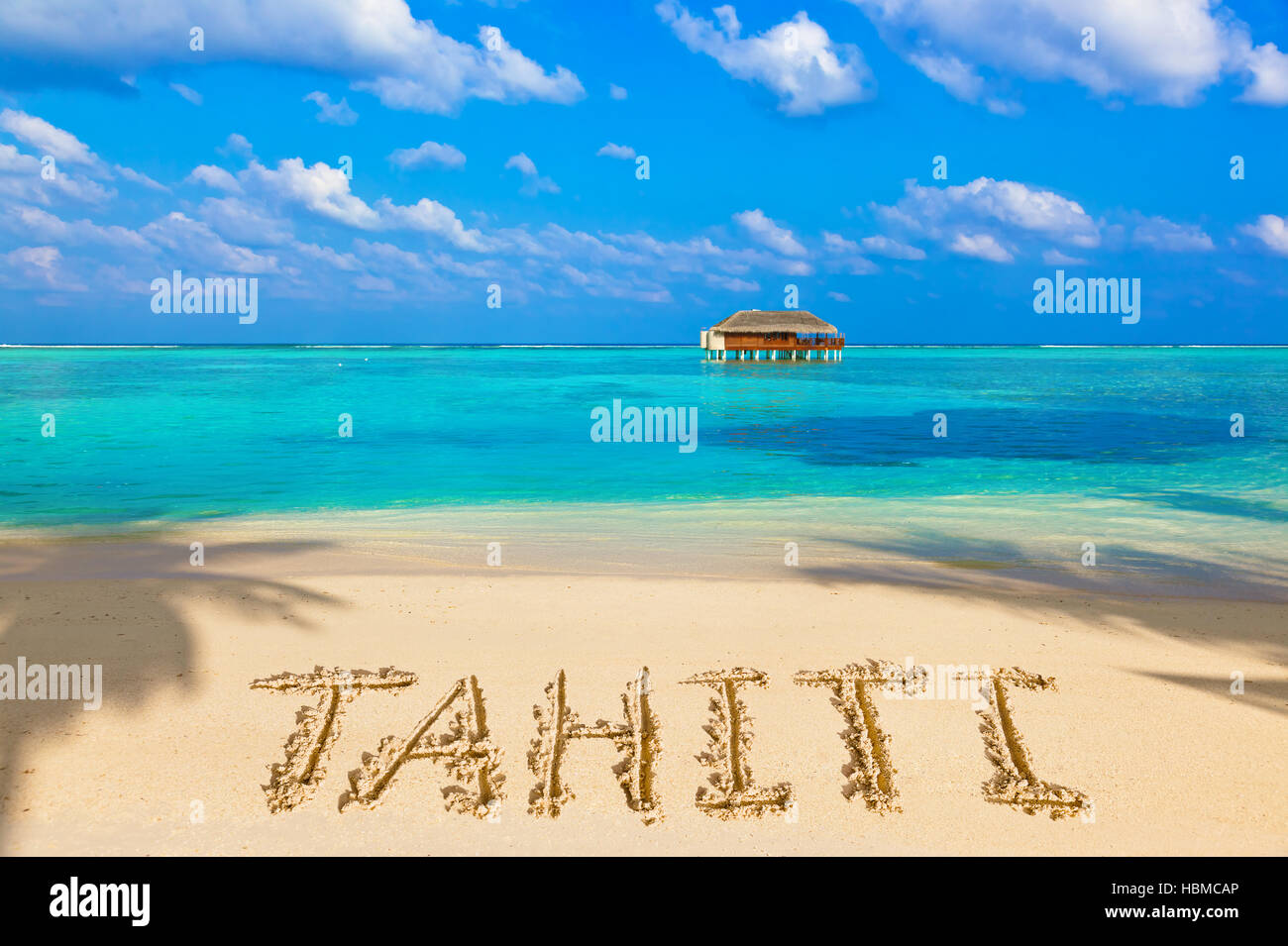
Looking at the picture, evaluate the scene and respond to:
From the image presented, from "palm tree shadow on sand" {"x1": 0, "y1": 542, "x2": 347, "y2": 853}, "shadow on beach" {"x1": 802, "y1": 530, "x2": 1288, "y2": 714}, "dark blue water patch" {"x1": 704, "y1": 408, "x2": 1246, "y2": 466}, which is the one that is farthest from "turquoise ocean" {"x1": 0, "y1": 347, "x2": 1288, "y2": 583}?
"palm tree shadow on sand" {"x1": 0, "y1": 542, "x2": 347, "y2": 853}

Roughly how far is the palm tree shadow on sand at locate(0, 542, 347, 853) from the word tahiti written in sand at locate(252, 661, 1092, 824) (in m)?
0.95

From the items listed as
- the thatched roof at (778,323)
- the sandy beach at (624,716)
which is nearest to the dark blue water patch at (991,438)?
the sandy beach at (624,716)

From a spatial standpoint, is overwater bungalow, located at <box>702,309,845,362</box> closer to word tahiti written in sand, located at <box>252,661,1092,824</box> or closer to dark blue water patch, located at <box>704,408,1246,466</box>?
dark blue water patch, located at <box>704,408,1246,466</box>

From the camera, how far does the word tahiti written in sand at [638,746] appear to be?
3.92 m

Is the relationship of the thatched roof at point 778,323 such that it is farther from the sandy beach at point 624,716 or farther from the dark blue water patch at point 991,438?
the sandy beach at point 624,716

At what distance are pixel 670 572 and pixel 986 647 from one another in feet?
12.3

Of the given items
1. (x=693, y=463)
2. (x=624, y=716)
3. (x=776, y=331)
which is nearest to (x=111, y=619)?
(x=624, y=716)

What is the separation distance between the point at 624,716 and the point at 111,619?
14.2ft

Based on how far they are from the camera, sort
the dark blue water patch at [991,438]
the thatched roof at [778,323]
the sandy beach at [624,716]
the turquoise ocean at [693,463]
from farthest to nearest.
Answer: the thatched roof at [778,323]
the dark blue water patch at [991,438]
the turquoise ocean at [693,463]
the sandy beach at [624,716]

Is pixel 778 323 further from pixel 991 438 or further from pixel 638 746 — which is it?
pixel 638 746

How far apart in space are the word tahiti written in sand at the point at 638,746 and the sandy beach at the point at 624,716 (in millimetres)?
37

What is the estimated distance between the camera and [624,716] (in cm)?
480
